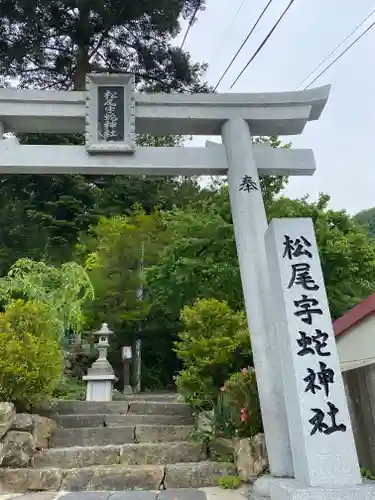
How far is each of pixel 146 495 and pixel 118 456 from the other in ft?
3.22

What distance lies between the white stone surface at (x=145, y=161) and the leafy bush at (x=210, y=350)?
7.08 feet

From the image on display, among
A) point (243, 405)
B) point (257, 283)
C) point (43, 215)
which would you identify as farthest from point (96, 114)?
point (43, 215)

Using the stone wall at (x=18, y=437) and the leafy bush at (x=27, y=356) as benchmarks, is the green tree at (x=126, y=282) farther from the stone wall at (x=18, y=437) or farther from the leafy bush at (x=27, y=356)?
the stone wall at (x=18, y=437)

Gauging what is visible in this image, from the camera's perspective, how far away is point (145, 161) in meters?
5.34

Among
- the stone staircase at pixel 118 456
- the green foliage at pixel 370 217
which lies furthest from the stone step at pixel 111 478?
the green foliage at pixel 370 217

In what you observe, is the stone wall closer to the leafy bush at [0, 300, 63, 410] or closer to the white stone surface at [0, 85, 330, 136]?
the leafy bush at [0, 300, 63, 410]

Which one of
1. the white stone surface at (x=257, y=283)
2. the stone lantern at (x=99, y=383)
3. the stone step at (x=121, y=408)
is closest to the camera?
the white stone surface at (x=257, y=283)

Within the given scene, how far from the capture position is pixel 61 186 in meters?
14.9

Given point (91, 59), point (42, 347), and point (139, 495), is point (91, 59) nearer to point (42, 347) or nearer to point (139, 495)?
point (42, 347)

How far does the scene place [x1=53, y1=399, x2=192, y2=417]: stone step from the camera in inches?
277

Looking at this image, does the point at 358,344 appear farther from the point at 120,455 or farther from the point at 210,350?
the point at 120,455

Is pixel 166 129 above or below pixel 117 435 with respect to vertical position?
above

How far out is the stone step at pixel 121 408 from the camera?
7.04 m

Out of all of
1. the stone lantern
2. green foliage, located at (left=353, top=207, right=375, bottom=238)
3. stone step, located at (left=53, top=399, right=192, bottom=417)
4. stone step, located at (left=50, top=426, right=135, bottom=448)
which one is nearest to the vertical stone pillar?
stone step, located at (left=50, top=426, right=135, bottom=448)
